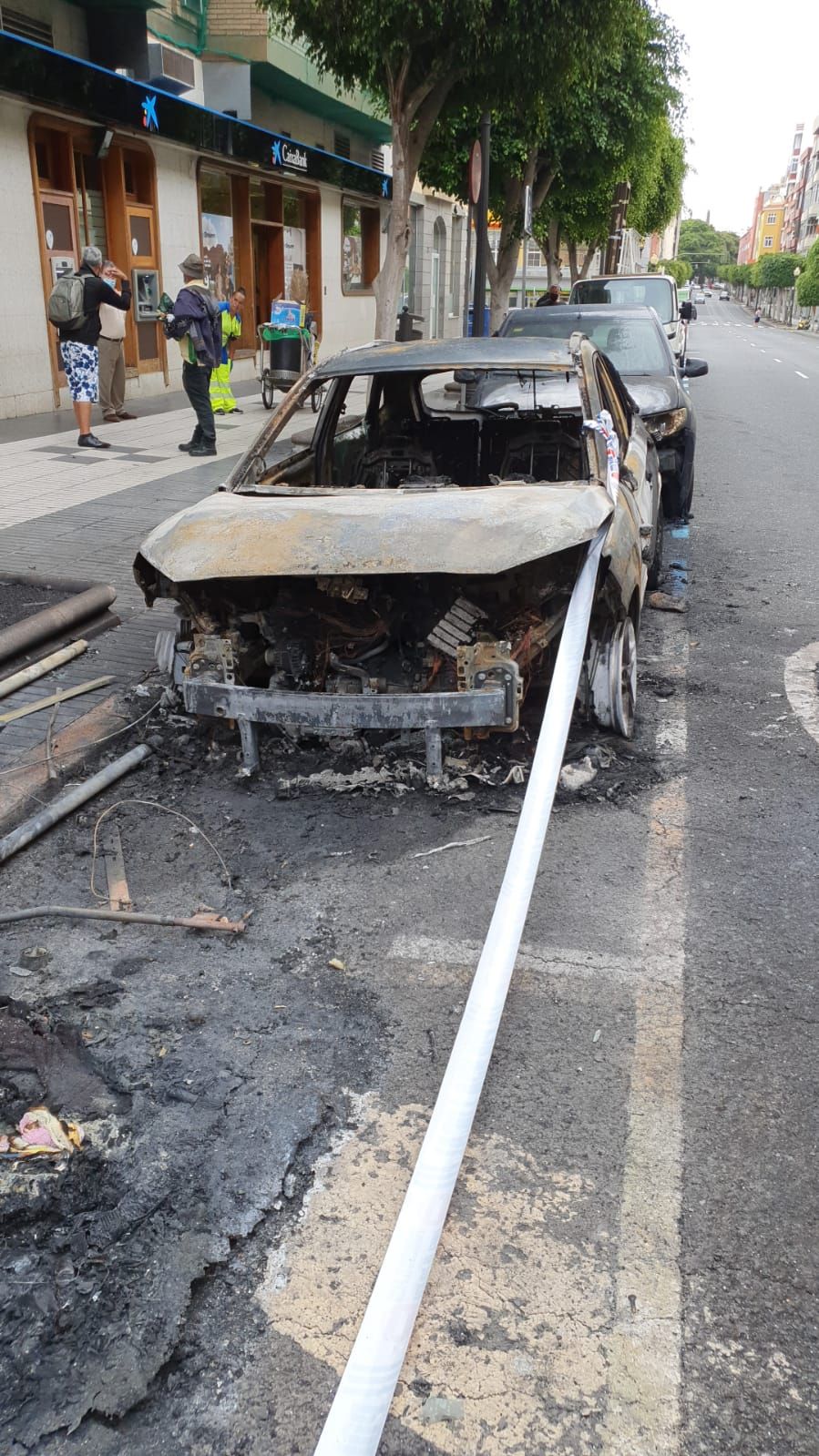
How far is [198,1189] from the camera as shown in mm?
2523

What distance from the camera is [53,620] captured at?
6258 millimetres

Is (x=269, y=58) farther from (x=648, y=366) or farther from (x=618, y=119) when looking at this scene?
(x=648, y=366)

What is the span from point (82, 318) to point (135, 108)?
6.00m

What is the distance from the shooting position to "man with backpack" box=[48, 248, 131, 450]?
11625mm

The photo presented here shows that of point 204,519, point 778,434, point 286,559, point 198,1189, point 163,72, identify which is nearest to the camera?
point 198,1189

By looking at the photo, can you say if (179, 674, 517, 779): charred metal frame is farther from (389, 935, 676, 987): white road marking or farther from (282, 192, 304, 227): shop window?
(282, 192, 304, 227): shop window

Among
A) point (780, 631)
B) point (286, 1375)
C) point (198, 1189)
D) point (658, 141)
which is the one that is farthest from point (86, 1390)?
point (658, 141)

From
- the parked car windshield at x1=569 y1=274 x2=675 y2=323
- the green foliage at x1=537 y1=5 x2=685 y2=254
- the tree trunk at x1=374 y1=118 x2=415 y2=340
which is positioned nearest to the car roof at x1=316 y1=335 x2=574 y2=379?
the tree trunk at x1=374 y1=118 x2=415 y2=340

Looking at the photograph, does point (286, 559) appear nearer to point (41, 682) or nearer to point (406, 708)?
point (406, 708)

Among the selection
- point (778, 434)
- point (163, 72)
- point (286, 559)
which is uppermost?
point (163, 72)

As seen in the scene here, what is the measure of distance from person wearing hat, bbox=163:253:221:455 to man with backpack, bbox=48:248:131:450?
29.1 inches

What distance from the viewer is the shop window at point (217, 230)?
19.8 meters

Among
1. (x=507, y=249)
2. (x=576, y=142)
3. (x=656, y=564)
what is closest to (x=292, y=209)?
(x=507, y=249)

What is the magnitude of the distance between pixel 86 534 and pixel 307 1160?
6892 mm
